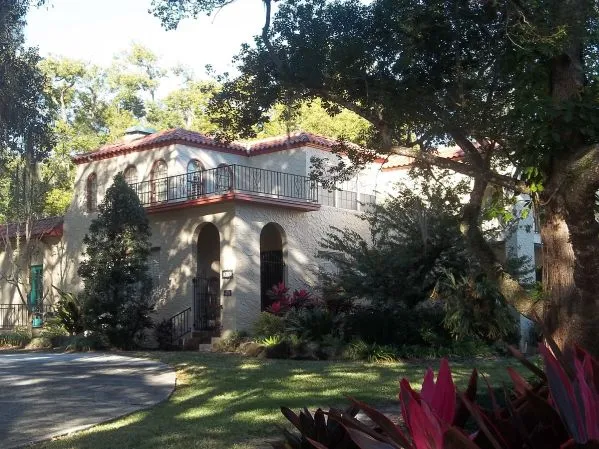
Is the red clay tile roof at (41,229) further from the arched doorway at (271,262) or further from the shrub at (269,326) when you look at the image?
the shrub at (269,326)

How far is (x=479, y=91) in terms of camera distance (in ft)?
33.3

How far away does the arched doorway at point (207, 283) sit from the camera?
21.2 metres

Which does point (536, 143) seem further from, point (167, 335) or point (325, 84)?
point (167, 335)

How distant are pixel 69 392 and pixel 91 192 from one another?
1518 cm

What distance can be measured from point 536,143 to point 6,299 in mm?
24456

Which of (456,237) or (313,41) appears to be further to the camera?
(456,237)

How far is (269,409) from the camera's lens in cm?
905

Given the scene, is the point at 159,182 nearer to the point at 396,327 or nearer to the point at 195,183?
the point at 195,183

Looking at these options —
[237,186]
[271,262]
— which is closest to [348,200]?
[271,262]

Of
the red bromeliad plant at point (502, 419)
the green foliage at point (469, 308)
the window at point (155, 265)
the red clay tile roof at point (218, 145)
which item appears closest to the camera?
the red bromeliad plant at point (502, 419)

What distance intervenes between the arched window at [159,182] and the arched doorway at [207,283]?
154cm

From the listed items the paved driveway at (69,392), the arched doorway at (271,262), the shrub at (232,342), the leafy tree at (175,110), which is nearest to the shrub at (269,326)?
the shrub at (232,342)

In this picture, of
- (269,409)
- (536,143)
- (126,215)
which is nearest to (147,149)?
(126,215)

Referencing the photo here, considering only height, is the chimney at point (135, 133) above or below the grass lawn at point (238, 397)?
above
